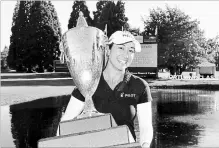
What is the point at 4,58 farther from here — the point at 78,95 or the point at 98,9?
the point at 78,95

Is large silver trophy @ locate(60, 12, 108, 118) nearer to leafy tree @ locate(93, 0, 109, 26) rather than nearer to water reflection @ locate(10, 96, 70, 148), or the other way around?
water reflection @ locate(10, 96, 70, 148)

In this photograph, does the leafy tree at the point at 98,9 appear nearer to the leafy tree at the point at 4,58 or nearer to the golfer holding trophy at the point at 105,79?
the leafy tree at the point at 4,58

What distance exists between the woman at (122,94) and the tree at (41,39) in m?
50.2

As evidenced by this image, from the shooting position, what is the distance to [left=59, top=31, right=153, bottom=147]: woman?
2.28 metres

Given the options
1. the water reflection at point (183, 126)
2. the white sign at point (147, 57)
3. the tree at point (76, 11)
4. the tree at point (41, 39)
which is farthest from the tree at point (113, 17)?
the water reflection at point (183, 126)

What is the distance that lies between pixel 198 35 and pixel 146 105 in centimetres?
3099

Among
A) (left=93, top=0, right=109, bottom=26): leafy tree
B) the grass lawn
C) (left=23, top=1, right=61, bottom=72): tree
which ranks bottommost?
the grass lawn

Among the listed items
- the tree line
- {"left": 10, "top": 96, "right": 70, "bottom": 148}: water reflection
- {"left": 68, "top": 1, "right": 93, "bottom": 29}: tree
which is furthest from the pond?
{"left": 68, "top": 1, "right": 93, "bottom": 29}: tree

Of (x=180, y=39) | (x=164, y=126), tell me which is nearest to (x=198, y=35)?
(x=180, y=39)

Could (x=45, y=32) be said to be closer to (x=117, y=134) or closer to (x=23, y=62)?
(x=23, y=62)

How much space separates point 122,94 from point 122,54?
25cm

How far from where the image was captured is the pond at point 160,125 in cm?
725

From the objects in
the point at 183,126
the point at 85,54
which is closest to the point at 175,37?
the point at 183,126

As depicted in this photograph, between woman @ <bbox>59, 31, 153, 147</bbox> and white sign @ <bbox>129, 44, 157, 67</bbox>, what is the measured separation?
93.3ft
